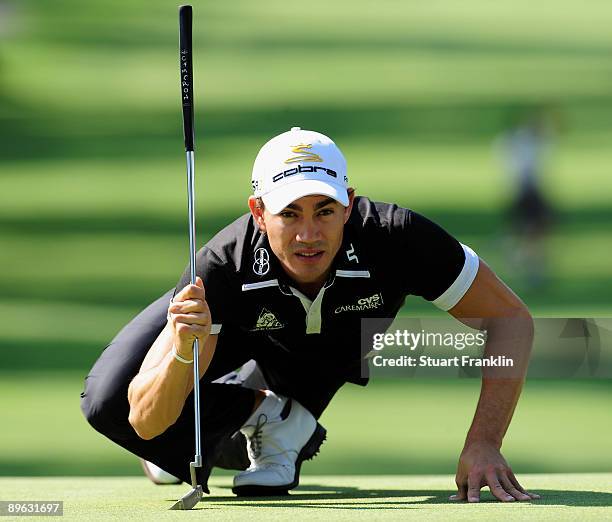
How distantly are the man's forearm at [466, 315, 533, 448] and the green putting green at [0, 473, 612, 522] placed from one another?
0.77 ft

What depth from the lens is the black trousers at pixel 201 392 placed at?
5570 millimetres

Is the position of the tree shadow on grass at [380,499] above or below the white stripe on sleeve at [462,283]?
below

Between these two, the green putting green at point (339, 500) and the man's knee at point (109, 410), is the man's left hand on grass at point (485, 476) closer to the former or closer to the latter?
the green putting green at point (339, 500)

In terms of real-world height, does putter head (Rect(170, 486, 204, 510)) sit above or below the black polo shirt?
below

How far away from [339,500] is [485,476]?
0.64 m

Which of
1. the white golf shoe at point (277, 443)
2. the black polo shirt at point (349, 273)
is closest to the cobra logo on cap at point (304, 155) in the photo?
the black polo shirt at point (349, 273)

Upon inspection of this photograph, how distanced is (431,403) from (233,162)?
8.60 metres

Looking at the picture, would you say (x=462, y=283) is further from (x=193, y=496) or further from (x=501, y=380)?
(x=193, y=496)

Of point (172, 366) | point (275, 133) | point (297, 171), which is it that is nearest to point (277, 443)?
point (172, 366)

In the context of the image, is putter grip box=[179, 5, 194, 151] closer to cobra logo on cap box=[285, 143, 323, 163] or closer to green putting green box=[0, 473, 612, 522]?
cobra logo on cap box=[285, 143, 323, 163]

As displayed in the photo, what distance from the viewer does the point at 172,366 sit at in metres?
4.92

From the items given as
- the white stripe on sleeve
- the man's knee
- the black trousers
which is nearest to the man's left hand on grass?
the white stripe on sleeve

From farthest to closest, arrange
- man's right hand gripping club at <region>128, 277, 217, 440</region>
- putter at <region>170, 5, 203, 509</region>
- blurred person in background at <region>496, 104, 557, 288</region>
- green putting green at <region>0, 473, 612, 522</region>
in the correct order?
blurred person in background at <region>496, 104, 557, 288</region> < putter at <region>170, 5, 203, 509</region> < man's right hand gripping club at <region>128, 277, 217, 440</region> < green putting green at <region>0, 473, 612, 522</region>

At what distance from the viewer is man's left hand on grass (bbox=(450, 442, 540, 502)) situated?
4.88 m
